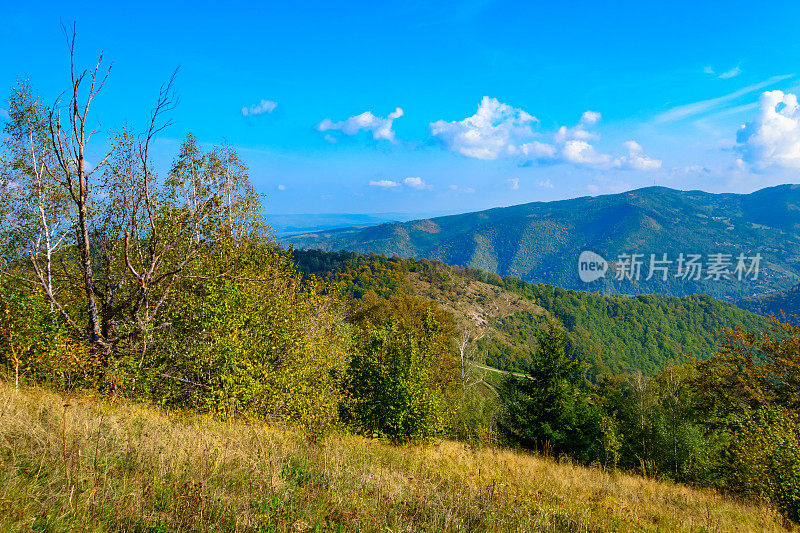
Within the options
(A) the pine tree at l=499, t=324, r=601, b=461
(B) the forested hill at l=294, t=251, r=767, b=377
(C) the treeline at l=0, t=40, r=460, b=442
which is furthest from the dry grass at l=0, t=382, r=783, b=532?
(B) the forested hill at l=294, t=251, r=767, b=377

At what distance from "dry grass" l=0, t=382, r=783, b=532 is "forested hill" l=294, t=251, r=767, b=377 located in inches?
4046

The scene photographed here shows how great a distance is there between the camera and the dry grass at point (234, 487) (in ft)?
12.1

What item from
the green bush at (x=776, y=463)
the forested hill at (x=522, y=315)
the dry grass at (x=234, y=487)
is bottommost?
the forested hill at (x=522, y=315)

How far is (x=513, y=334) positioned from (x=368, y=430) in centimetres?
13825

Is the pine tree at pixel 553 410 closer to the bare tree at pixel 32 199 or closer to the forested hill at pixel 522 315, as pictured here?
the bare tree at pixel 32 199

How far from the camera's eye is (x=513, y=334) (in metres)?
145

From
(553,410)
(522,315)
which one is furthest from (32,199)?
(522,315)

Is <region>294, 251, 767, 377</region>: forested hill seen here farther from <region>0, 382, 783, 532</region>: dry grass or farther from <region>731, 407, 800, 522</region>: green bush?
<region>0, 382, 783, 532</region>: dry grass

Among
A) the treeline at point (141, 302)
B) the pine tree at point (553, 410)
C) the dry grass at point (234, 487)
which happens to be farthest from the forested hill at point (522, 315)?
the dry grass at point (234, 487)

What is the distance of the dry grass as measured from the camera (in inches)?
145

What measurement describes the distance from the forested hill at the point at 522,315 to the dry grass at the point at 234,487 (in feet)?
337

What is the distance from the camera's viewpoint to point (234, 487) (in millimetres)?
→ 4656

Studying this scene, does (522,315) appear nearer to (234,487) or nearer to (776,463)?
(776,463)

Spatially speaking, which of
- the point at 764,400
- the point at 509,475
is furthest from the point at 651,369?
the point at 509,475
